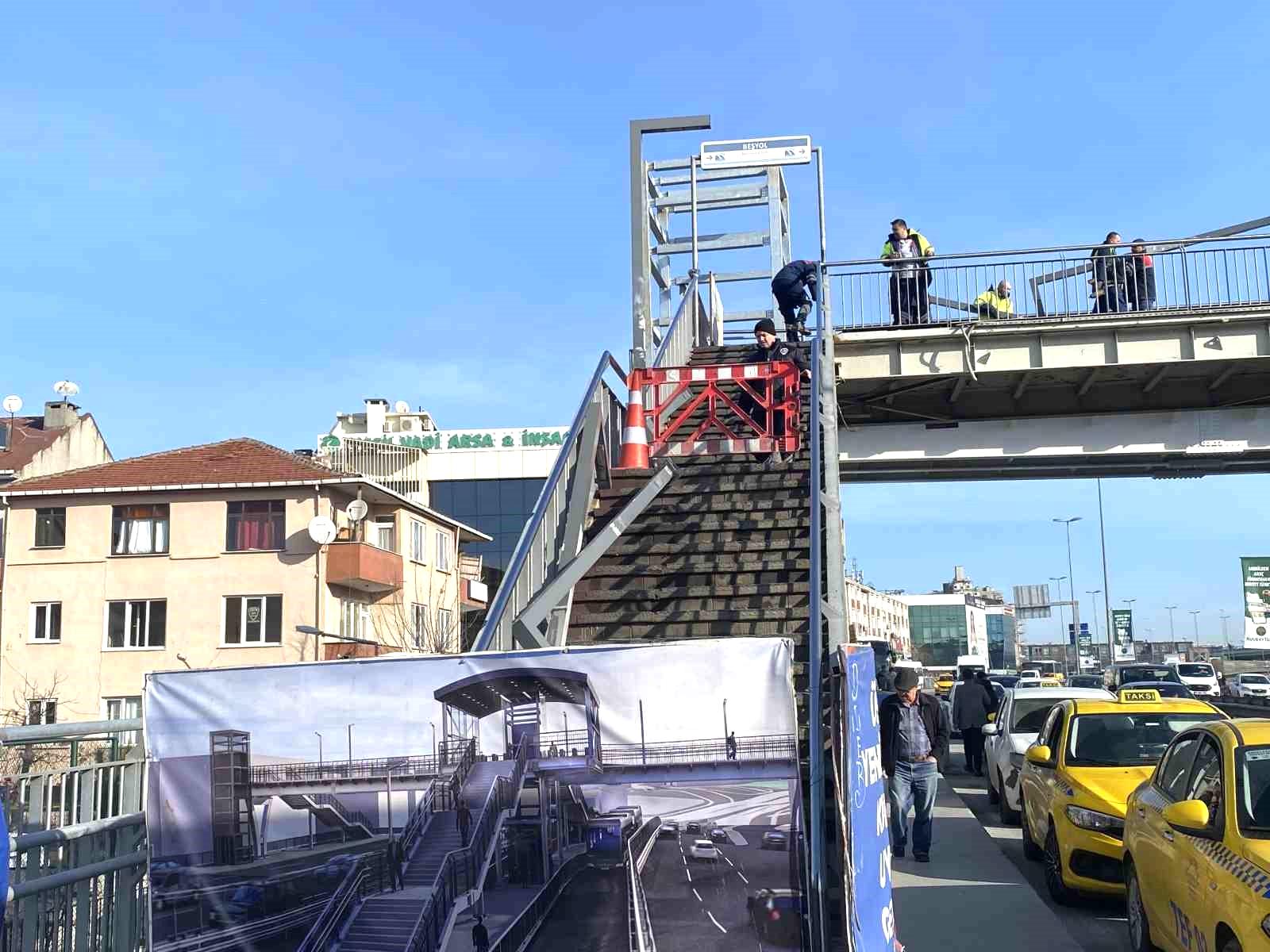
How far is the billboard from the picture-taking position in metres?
68.8

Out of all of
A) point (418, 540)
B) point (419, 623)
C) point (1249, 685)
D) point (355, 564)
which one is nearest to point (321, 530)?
point (355, 564)

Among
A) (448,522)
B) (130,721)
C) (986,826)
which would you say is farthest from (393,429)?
(130,721)

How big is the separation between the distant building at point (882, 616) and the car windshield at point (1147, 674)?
2612 inches

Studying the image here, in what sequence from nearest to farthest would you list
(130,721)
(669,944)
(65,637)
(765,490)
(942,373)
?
(669,944) → (130,721) → (765,490) → (942,373) → (65,637)

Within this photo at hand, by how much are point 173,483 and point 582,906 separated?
140 feet

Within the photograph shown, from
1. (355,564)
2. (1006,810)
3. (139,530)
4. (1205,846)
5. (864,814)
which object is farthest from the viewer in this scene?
(139,530)

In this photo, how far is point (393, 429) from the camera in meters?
75.8

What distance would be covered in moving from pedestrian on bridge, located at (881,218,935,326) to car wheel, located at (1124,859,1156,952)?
510 inches

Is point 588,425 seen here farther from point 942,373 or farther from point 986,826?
point 942,373

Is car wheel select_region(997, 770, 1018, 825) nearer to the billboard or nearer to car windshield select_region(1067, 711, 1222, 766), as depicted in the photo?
car windshield select_region(1067, 711, 1222, 766)

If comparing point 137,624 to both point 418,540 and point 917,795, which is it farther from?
point 917,795

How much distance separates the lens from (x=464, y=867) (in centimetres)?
535

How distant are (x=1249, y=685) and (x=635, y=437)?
4216cm

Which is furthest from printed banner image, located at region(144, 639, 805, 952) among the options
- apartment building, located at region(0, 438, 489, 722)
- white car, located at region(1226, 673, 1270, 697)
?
white car, located at region(1226, 673, 1270, 697)
